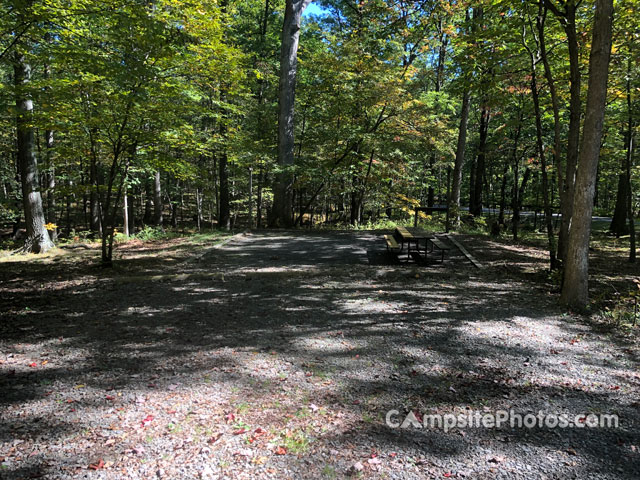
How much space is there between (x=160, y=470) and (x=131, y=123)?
21.6 feet

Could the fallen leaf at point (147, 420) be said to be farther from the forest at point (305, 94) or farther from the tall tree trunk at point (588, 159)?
the tall tree trunk at point (588, 159)

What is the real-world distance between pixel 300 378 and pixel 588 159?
457 centimetres

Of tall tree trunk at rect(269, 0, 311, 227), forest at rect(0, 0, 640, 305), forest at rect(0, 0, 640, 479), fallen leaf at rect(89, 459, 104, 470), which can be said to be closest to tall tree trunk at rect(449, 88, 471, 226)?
forest at rect(0, 0, 640, 305)

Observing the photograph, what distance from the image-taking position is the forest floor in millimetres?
2189

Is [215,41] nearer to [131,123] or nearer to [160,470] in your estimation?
[131,123]

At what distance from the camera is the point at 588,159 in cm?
475

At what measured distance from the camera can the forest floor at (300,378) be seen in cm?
219

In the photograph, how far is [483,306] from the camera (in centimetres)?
523

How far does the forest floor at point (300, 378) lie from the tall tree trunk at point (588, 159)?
0.48m

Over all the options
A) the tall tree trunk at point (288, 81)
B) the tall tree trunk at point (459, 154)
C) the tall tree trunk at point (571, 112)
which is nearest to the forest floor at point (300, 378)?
the tall tree trunk at point (571, 112)

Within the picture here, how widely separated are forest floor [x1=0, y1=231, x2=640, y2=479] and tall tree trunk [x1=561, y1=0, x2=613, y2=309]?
0.48 meters

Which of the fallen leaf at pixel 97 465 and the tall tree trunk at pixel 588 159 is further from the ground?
the tall tree trunk at pixel 588 159

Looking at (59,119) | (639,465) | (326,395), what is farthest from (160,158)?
(639,465)

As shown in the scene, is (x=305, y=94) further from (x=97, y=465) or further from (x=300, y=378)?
(x=97, y=465)
